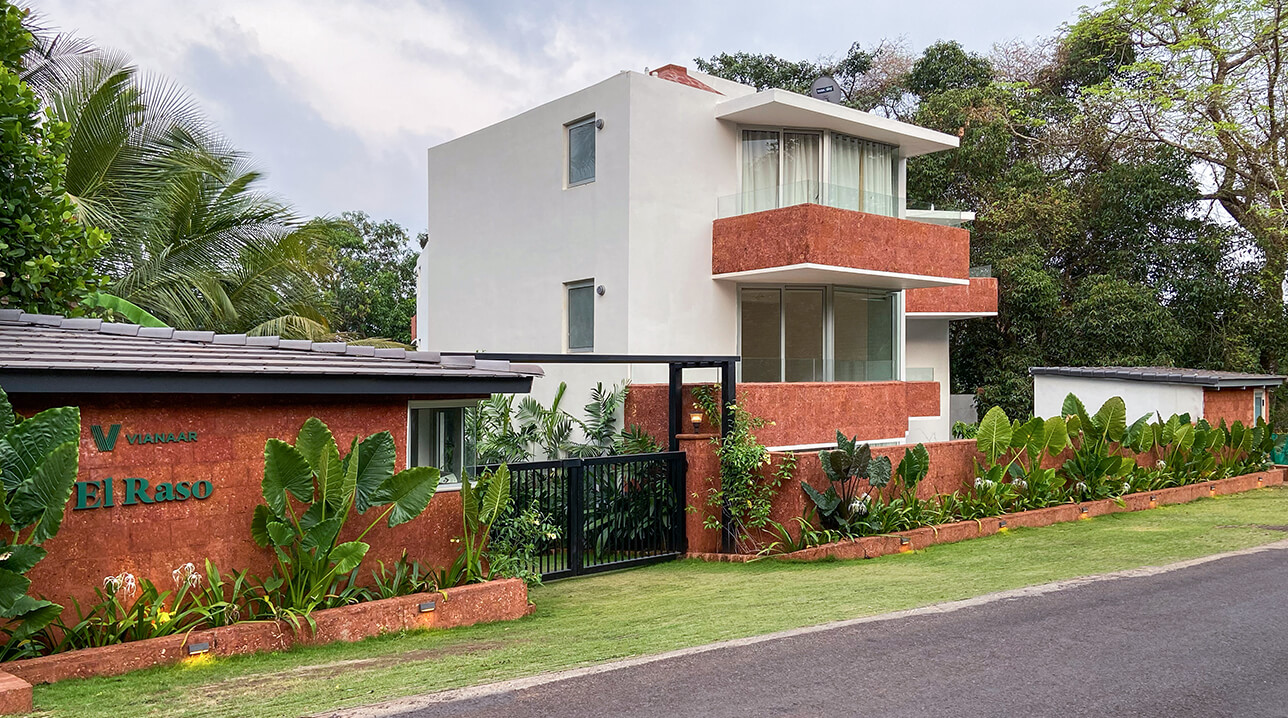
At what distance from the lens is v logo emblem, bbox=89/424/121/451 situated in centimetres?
770

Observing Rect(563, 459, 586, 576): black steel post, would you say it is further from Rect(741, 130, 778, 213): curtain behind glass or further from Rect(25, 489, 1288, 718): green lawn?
Rect(741, 130, 778, 213): curtain behind glass

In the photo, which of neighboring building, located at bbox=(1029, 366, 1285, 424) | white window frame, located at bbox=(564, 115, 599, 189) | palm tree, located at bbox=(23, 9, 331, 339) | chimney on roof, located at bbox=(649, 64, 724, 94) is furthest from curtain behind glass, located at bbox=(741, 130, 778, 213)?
neighboring building, located at bbox=(1029, 366, 1285, 424)

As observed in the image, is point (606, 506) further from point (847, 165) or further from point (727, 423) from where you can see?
point (847, 165)

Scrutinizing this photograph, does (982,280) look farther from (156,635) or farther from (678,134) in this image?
(156,635)

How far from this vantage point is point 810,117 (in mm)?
18578

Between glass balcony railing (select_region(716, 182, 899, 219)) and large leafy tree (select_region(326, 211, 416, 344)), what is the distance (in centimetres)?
2823

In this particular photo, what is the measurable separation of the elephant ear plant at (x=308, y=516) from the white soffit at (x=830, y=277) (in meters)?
10.6

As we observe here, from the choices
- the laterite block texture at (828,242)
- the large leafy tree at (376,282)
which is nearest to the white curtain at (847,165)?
the laterite block texture at (828,242)

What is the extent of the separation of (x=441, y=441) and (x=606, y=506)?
12.5 feet

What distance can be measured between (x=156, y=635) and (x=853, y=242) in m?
13.8

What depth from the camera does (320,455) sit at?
28.2ft

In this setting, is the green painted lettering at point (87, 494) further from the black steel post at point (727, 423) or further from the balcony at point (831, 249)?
the balcony at point (831, 249)

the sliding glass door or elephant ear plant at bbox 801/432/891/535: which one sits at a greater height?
the sliding glass door

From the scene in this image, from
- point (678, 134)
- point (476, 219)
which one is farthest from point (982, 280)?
point (476, 219)
